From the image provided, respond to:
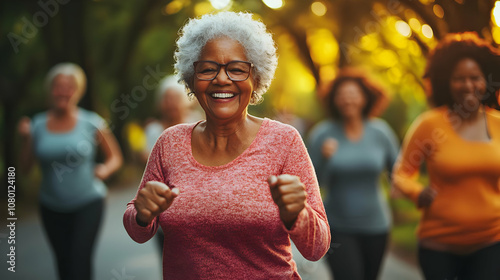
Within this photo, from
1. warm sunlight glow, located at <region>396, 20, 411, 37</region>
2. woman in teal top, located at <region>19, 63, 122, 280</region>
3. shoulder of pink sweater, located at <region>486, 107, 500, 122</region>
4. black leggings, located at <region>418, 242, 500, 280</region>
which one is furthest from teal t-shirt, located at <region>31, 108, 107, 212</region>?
warm sunlight glow, located at <region>396, 20, 411, 37</region>

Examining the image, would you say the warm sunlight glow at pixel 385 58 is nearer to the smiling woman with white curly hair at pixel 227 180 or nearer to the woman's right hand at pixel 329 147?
the woman's right hand at pixel 329 147

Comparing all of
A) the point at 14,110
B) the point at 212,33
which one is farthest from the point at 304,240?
the point at 14,110

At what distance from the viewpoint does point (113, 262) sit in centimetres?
725

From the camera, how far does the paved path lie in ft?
21.4

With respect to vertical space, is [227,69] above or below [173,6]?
below

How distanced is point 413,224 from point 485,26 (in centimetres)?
617

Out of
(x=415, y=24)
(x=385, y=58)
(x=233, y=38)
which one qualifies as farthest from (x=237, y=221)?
(x=385, y=58)

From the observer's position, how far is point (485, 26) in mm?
4480

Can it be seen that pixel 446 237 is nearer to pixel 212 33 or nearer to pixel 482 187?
pixel 482 187

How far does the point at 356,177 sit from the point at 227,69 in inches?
94.3

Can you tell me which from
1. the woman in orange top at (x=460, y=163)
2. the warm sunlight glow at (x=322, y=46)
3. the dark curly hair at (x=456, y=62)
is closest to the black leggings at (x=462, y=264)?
the woman in orange top at (x=460, y=163)

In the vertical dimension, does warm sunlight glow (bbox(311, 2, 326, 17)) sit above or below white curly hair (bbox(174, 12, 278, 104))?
above

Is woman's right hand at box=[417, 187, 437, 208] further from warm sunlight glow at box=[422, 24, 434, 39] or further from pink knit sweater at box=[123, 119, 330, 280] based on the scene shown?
warm sunlight glow at box=[422, 24, 434, 39]

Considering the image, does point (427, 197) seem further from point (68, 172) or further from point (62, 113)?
point (62, 113)
